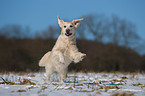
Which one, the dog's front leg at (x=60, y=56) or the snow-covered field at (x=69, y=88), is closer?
the snow-covered field at (x=69, y=88)

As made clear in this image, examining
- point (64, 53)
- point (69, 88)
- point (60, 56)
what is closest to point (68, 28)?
point (64, 53)

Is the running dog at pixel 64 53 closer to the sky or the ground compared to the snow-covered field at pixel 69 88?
closer to the sky

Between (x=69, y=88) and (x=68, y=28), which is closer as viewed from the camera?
(x=69, y=88)

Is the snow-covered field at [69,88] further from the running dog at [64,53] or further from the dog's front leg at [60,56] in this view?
the dog's front leg at [60,56]

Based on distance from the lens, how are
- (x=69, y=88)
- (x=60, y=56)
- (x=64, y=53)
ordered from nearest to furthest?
(x=69, y=88), (x=60, y=56), (x=64, y=53)

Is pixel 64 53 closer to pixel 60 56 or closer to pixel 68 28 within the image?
pixel 60 56

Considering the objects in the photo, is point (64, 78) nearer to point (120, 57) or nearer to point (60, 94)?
point (60, 94)

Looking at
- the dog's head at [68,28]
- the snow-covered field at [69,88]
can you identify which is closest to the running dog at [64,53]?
the dog's head at [68,28]

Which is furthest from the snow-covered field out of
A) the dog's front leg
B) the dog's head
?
the dog's head

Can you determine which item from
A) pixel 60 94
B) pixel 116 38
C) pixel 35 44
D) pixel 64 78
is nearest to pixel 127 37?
pixel 116 38

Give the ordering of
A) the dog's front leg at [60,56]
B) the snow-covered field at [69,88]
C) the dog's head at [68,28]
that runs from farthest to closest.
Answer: the dog's head at [68,28], the dog's front leg at [60,56], the snow-covered field at [69,88]

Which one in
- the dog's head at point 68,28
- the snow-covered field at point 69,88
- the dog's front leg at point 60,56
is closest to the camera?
the snow-covered field at point 69,88

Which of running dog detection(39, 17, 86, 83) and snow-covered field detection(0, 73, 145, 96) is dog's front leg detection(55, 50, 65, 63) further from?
snow-covered field detection(0, 73, 145, 96)

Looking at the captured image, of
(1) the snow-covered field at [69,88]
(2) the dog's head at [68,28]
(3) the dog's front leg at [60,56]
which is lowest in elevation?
(1) the snow-covered field at [69,88]
